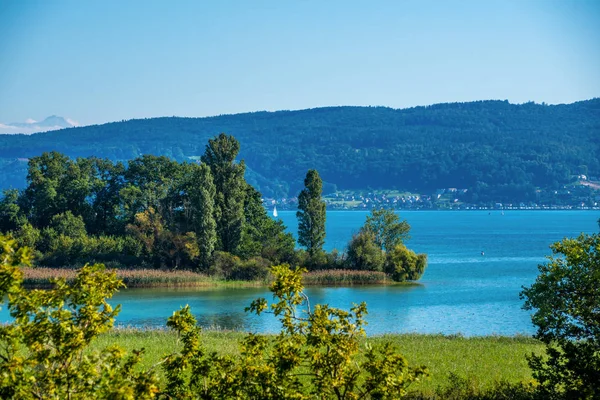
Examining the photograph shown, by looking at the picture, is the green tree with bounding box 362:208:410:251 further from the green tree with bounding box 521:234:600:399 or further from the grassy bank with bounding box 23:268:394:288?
the green tree with bounding box 521:234:600:399

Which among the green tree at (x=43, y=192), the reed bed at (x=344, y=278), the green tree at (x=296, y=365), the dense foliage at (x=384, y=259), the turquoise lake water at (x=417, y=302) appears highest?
the green tree at (x=43, y=192)

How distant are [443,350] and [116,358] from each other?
18.1 m

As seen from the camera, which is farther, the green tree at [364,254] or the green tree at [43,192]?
the green tree at [43,192]

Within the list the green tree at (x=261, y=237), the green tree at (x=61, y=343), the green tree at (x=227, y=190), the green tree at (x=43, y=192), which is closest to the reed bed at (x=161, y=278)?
the green tree at (x=227, y=190)

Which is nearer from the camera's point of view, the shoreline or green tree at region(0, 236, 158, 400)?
green tree at region(0, 236, 158, 400)

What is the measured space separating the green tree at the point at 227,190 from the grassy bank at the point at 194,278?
4.31m

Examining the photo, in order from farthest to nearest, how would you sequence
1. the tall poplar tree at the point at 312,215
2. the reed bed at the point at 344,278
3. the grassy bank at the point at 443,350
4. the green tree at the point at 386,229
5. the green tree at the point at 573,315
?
the green tree at the point at 386,229
the tall poplar tree at the point at 312,215
the reed bed at the point at 344,278
the grassy bank at the point at 443,350
the green tree at the point at 573,315

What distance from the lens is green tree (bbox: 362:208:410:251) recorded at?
206ft

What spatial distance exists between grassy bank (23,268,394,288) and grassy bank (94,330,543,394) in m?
25.6

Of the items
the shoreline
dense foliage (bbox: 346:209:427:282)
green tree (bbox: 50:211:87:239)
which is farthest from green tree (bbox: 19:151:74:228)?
dense foliage (bbox: 346:209:427:282)

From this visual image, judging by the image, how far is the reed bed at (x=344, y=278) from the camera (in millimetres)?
57875

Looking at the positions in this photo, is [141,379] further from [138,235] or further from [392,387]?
[138,235]

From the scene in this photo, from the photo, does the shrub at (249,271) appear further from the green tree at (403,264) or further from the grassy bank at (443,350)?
the grassy bank at (443,350)

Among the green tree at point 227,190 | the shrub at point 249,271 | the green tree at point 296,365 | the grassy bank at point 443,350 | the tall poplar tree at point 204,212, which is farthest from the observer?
the green tree at point 227,190
